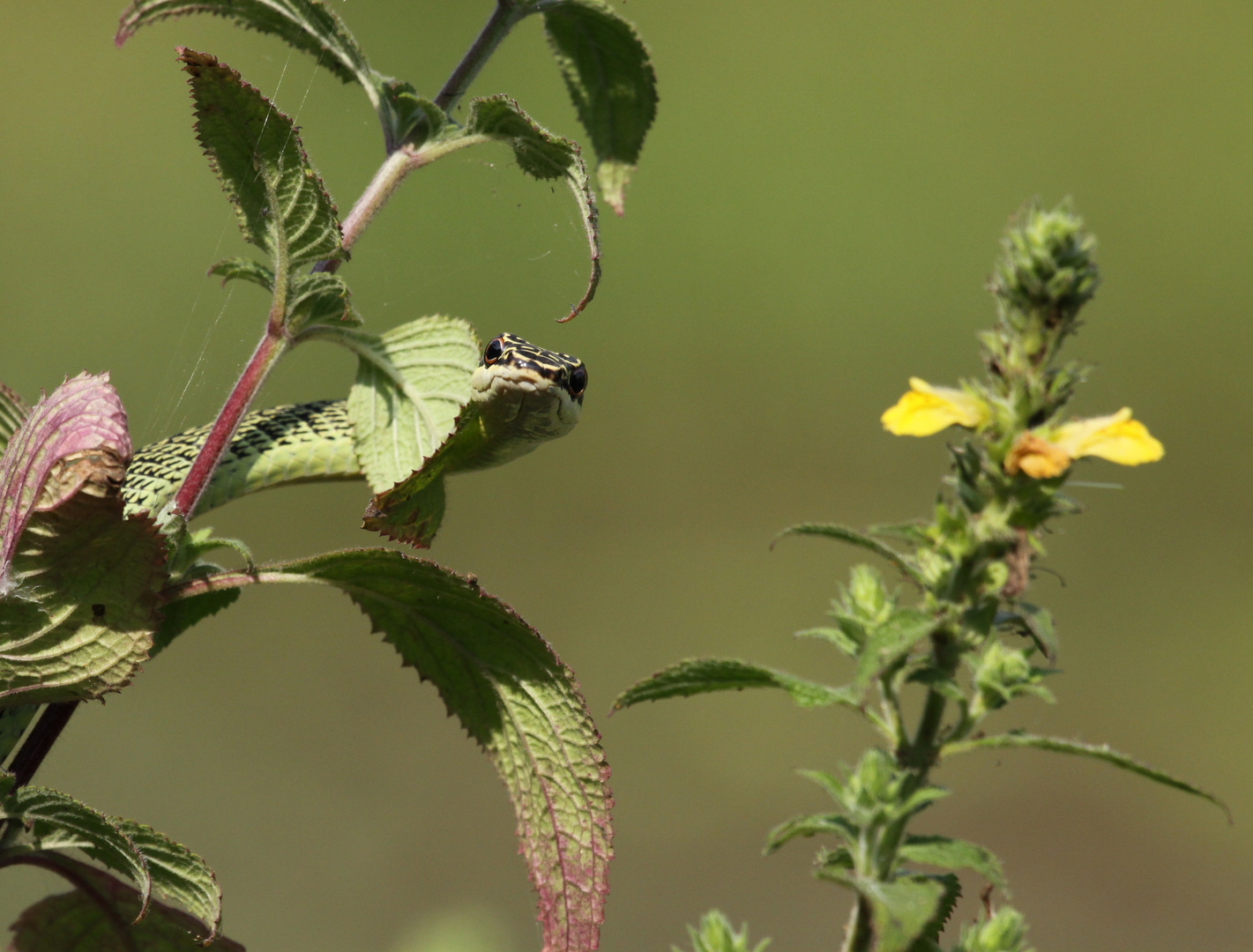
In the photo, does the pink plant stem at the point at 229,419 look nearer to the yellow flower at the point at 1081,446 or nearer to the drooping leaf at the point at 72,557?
the drooping leaf at the point at 72,557

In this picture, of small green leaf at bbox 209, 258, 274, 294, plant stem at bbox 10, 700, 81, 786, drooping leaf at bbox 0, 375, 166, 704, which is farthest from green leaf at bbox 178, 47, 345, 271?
plant stem at bbox 10, 700, 81, 786

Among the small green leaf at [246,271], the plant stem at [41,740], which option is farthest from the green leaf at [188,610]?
the small green leaf at [246,271]

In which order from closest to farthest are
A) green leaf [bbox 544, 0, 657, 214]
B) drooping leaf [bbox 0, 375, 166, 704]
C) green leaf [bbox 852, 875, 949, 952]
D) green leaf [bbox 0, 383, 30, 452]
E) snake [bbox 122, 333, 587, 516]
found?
green leaf [bbox 852, 875, 949, 952] → drooping leaf [bbox 0, 375, 166, 704] → green leaf [bbox 0, 383, 30, 452] → green leaf [bbox 544, 0, 657, 214] → snake [bbox 122, 333, 587, 516]

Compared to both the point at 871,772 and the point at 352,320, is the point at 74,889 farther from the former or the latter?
the point at 871,772

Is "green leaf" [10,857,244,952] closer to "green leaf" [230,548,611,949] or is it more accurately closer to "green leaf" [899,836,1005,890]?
"green leaf" [230,548,611,949]

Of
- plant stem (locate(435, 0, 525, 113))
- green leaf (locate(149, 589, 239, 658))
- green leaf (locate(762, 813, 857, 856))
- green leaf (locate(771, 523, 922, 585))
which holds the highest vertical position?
plant stem (locate(435, 0, 525, 113))

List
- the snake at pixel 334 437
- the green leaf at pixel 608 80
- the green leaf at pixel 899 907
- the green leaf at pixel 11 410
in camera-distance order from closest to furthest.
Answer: the green leaf at pixel 899 907 → the green leaf at pixel 11 410 → the green leaf at pixel 608 80 → the snake at pixel 334 437
